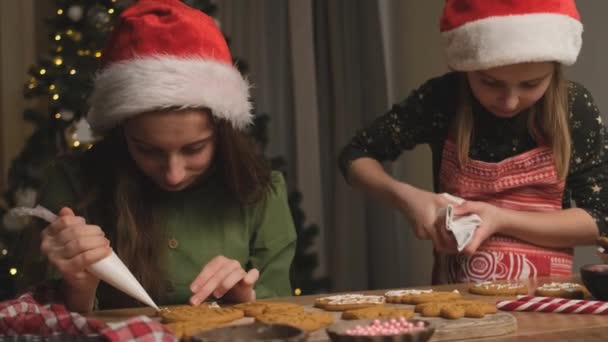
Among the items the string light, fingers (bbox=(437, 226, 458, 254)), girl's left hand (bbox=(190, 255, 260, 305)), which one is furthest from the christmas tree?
girl's left hand (bbox=(190, 255, 260, 305))

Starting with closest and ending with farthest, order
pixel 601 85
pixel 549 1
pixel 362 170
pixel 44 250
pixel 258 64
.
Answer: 1. pixel 44 250
2. pixel 549 1
3. pixel 362 170
4. pixel 601 85
5. pixel 258 64

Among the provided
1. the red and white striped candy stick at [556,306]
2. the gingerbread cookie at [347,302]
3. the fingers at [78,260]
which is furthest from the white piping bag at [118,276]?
the red and white striped candy stick at [556,306]

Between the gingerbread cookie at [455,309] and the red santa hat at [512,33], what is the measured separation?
2.24ft

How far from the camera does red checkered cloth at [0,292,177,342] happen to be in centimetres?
98

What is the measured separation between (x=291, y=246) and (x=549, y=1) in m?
0.78

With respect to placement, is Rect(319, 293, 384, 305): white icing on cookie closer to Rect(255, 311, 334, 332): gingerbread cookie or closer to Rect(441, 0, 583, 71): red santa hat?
Rect(255, 311, 334, 332): gingerbread cookie

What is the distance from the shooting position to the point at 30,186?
2801 mm

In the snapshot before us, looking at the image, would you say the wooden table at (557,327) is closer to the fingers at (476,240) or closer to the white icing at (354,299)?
the white icing at (354,299)

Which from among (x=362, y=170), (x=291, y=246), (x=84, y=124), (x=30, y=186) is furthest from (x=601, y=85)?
(x=30, y=186)

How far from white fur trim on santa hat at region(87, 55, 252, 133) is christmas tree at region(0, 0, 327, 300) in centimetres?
112

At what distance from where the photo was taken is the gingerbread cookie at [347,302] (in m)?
1.31

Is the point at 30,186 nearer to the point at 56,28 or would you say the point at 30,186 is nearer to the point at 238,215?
the point at 56,28

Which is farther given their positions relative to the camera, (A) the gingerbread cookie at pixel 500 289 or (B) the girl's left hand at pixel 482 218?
(B) the girl's left hand at pixel 482 218

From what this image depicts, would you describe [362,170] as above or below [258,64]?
below
